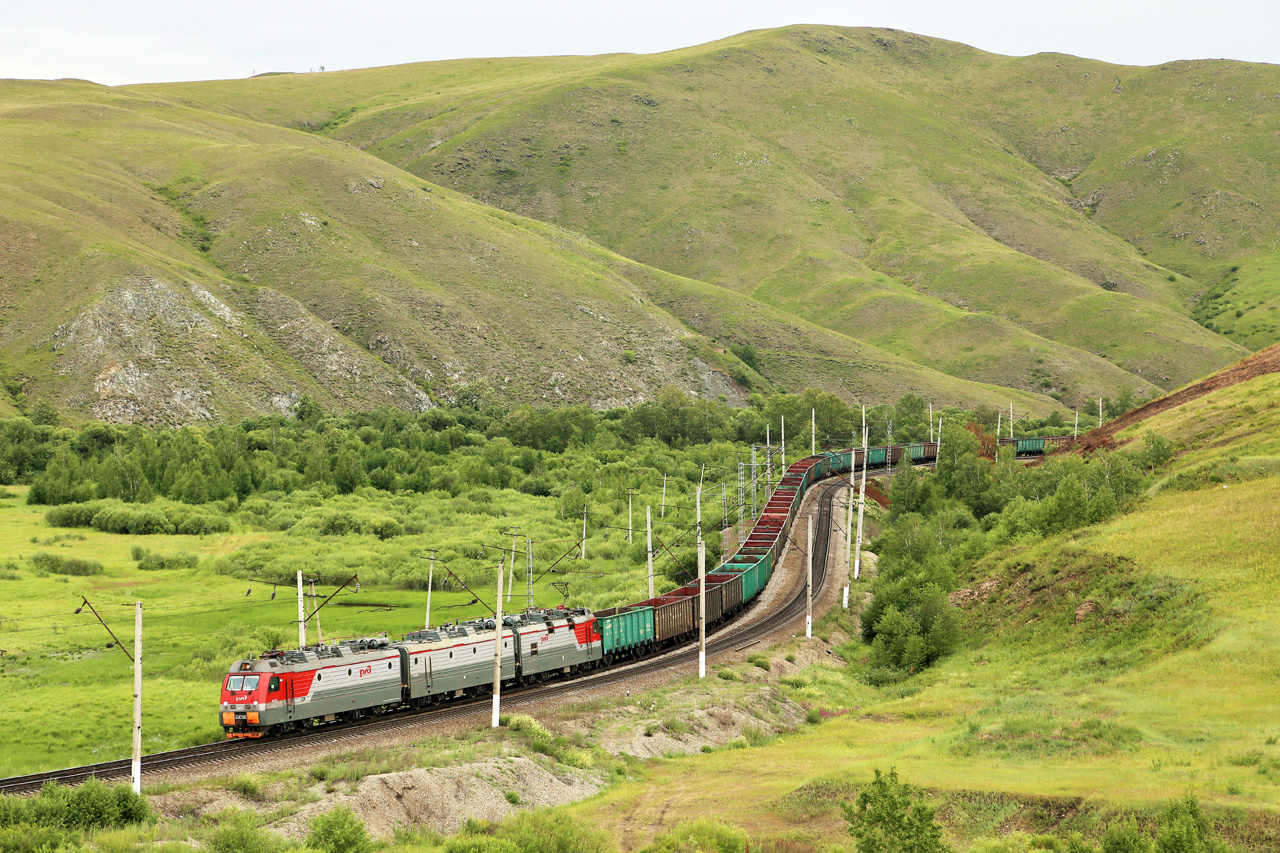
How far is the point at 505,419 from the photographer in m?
144

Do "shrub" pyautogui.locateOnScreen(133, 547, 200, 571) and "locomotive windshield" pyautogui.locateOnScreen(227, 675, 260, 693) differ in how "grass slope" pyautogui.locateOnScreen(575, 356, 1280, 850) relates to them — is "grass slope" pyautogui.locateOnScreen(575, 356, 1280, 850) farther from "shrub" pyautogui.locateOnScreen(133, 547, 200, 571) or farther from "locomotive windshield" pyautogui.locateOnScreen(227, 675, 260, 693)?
"shrub" pyautogui.locateOnScreen(133, 547, 200, 571)

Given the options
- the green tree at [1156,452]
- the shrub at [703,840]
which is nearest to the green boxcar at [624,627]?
Result: the shrub at [703,840]

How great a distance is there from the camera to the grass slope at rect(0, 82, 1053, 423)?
441 feet

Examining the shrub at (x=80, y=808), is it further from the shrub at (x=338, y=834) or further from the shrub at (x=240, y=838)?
the shrub at (x=338, y=834)

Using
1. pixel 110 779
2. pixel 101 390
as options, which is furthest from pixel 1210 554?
pixel 101 390

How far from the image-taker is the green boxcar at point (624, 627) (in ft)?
173

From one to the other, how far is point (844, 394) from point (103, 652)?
13683cm

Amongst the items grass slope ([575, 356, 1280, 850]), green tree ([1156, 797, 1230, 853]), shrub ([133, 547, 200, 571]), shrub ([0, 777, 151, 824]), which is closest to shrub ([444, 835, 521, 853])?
grass slope ([575, 356, 1280, 850])

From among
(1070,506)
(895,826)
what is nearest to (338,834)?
(895,826)

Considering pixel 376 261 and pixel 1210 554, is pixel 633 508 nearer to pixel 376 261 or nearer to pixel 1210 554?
pixel 1210 554

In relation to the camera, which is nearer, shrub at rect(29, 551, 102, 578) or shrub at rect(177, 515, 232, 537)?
shrub at rect(29, 551, 102, 578)

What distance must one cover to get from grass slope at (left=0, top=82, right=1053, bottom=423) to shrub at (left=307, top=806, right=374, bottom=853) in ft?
373

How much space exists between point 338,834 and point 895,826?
13357mm

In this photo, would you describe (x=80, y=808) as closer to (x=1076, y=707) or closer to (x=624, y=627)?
(x=624, y=627)
